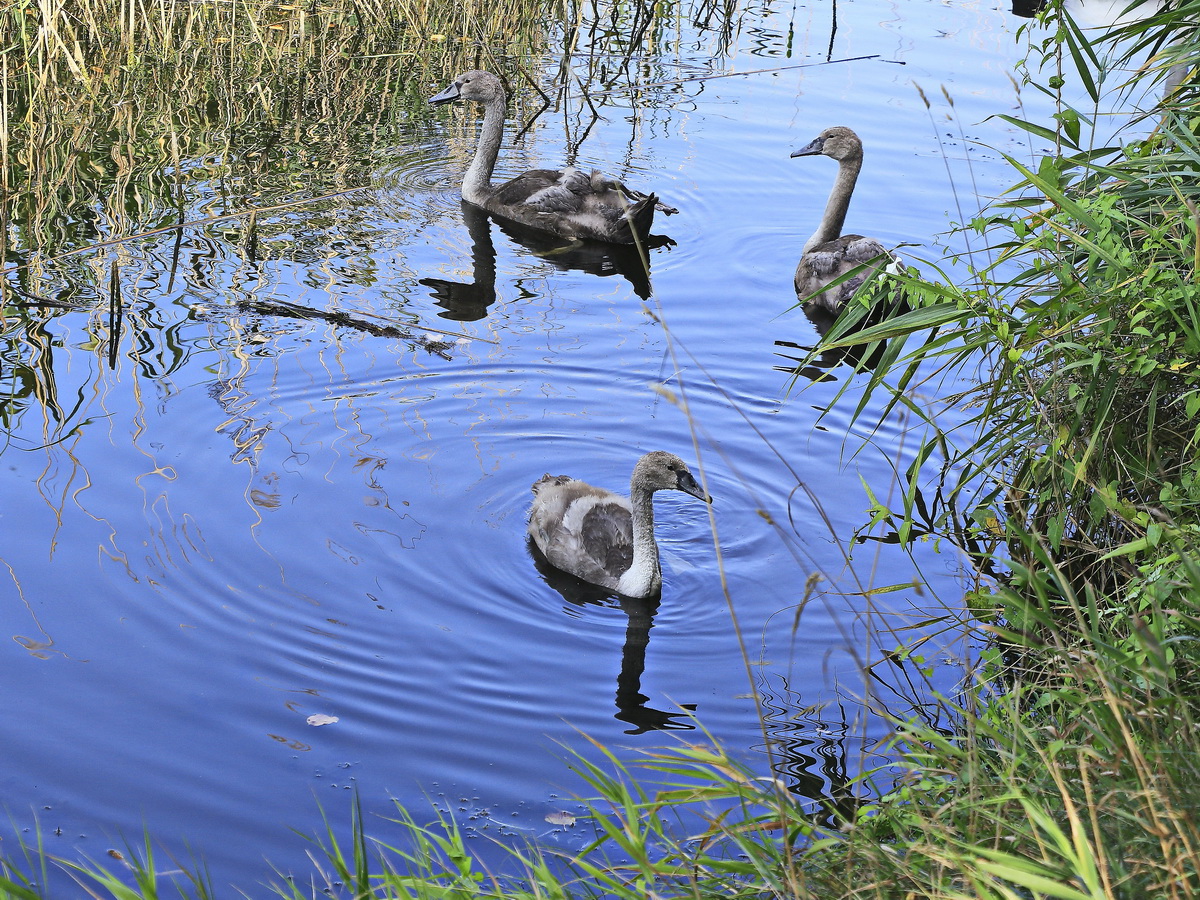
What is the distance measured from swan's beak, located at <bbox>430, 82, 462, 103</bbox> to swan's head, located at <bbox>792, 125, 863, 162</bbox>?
2.97 metres

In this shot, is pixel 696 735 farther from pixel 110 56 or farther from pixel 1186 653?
pixel 110 56

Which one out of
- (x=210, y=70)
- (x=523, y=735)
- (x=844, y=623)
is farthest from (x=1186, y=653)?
(x=210, y=70)

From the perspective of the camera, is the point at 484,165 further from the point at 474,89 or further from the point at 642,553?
the point at 642,553

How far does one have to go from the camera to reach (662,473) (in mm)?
5305

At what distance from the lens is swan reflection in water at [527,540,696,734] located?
4.52m

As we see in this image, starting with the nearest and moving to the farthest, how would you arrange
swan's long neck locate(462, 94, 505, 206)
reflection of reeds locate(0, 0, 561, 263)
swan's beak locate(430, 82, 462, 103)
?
1. reflection of reeds locate(0, 0, 561, 263)
2. swan's long neck locate(462, 94, 505, 206)
3. swan's beak locate(430, 82, 462, 103)

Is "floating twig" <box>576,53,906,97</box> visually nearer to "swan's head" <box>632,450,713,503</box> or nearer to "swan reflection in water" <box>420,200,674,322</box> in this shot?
"swan reflection in water" <box>420,200,674,322</box>

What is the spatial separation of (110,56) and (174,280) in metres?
4.88

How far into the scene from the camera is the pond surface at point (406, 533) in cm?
408

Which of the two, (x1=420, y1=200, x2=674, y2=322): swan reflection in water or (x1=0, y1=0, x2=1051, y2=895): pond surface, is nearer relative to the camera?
(x1=0, y1=0, x2=1051, y2=895): pond surface

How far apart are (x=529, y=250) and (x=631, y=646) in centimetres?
465

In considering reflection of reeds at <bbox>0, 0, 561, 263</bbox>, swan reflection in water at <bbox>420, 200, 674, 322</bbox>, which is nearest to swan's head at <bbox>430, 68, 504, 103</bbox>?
reflection of reeds at <bbox>0, 0, 561, 263</bbox>

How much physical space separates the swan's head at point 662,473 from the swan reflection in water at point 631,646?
1.61 ft

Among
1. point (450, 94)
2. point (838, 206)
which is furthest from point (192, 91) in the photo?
point (838, 206)
